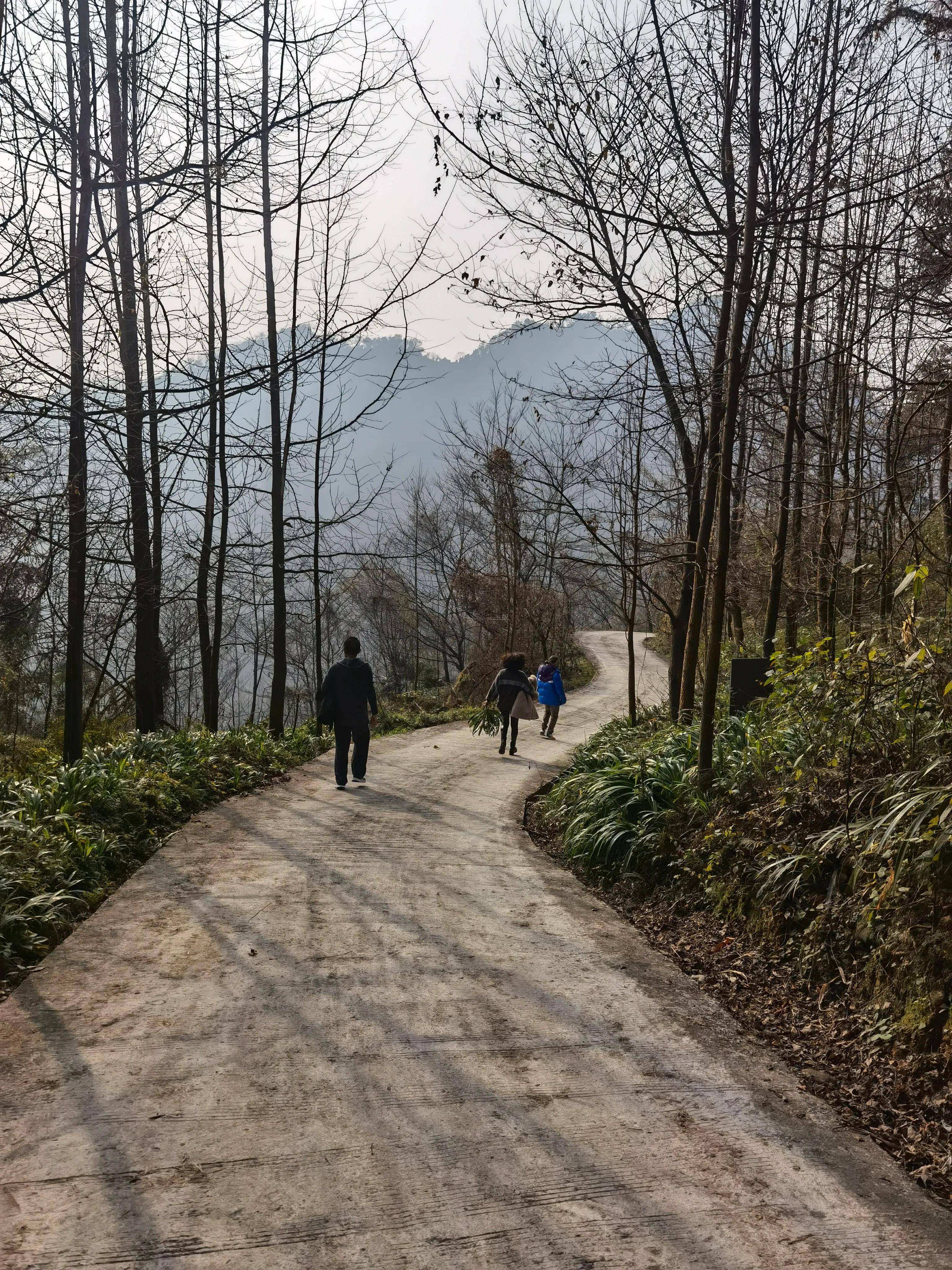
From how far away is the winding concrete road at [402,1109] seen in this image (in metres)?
2.77

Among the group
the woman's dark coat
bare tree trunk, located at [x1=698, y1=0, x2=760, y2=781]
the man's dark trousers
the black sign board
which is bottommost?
the man's dark trousers

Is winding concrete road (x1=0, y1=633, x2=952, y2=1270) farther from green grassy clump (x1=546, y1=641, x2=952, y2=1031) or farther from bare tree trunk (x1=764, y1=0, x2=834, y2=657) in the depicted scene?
bare tree trunk (x1=764, y1=0, x2=834, y2=657)

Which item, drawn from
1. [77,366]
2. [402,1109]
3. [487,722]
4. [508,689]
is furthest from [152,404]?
[487,722]

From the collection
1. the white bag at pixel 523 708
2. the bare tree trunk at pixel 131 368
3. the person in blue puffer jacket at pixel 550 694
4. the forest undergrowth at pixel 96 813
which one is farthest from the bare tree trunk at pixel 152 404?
the person in blue puffer jacket at pixel 550 694

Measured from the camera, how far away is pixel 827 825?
575 centimetres

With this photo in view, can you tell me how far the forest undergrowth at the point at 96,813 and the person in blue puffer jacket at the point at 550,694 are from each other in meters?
5.79

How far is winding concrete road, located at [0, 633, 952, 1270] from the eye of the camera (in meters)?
2.77

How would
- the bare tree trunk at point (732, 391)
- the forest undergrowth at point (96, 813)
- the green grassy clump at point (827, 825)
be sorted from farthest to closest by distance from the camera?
the bare tree trunk at point (732, 391) < the forest undergrowth at point (96, 813) < the green grassy clump at point (827, 825)

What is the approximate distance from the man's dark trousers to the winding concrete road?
478 cm

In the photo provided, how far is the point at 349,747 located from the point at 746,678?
198 inches

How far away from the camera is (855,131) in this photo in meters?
8.30

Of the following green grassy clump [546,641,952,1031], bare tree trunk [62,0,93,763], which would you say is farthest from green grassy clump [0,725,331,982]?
green grassy clump [546,641,952,1031]

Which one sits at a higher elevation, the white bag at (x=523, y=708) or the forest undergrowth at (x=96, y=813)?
the white bag at (x=523, y=708)

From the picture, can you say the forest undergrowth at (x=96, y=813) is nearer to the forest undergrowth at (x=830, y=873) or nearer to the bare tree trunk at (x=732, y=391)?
the forest undergrowth at (x=830, y=873)
